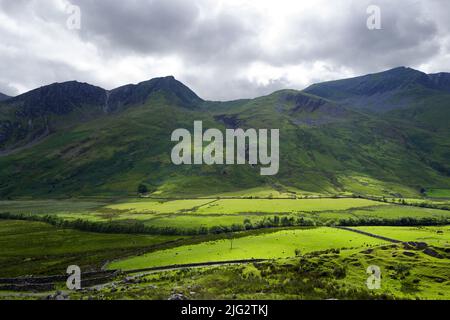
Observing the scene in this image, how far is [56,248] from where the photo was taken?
138 metres

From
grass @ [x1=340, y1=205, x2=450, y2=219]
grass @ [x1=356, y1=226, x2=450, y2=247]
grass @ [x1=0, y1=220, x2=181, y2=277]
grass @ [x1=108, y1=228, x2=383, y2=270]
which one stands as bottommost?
grass @ [x1=0, y1=220, x2=181, y2=277]

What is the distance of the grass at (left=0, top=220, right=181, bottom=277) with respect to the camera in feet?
361

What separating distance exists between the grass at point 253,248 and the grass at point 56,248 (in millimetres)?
16484

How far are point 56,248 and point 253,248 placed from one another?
80.1 m

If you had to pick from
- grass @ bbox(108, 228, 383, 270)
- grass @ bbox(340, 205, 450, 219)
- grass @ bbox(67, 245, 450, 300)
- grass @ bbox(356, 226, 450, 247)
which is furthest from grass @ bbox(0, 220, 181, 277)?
grass @ bbox(340, 205, 450, 219)

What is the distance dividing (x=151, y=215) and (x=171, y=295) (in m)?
135

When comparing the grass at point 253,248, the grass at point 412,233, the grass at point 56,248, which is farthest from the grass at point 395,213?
the grass at point 56,248

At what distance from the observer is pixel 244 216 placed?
18300 centimetres

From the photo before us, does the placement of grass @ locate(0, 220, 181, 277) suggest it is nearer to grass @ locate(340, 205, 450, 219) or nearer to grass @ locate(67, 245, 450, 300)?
grass @ locate(67, 245, 450, 300)

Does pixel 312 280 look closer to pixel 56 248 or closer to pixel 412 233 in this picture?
pixel 412 233

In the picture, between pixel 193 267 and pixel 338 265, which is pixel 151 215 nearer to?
pixel 193 267

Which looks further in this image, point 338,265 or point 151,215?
point 151,215

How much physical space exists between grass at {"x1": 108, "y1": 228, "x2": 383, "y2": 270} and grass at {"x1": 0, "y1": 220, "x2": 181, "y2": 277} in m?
16.5
